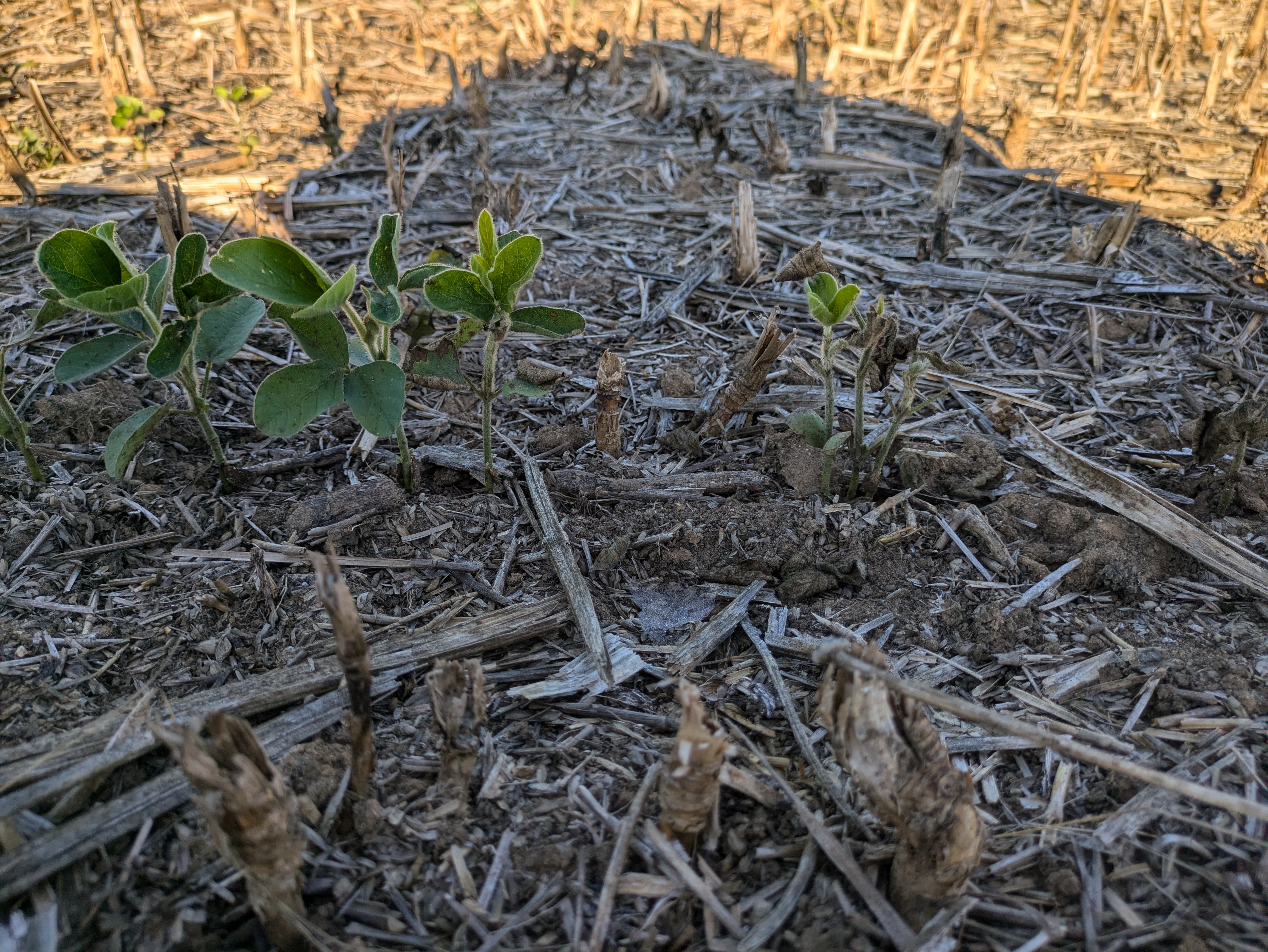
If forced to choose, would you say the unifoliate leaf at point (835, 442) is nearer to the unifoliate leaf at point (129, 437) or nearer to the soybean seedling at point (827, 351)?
the soybean seedling at point (827, 351)

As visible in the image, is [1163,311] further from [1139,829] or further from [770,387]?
[1139,829]

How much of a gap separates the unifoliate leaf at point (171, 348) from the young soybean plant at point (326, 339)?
0.15 metres

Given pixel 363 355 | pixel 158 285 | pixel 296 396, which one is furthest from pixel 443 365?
pixel 158 285

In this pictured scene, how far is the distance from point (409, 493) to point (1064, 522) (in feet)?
5.89

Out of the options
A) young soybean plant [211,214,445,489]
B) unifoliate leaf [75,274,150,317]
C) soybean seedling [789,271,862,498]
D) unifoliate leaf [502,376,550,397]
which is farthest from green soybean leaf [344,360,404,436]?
soybean seedling [789,271,862,498]

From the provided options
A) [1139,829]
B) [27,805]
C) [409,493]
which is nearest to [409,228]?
[409,493]

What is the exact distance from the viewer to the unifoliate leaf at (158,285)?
6.63 feet

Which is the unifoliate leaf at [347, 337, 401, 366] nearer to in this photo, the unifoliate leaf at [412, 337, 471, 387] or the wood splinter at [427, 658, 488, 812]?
the unifoliate leaf at [412, 337, 471, 387]

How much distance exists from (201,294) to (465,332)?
63 centimetres

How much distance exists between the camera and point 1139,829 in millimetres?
1533

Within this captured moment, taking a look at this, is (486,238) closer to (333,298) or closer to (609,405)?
(333,298)

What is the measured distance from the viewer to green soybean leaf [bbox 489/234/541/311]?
197cm

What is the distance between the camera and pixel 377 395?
192cm

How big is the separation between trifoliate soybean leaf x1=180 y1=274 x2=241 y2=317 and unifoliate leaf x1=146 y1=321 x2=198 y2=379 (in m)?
0.04
